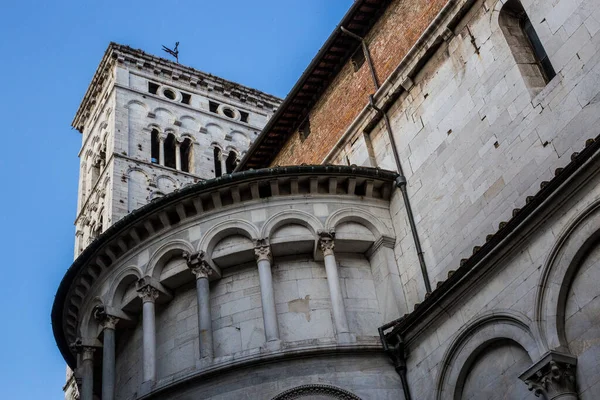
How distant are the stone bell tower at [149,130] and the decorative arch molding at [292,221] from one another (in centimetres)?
2176

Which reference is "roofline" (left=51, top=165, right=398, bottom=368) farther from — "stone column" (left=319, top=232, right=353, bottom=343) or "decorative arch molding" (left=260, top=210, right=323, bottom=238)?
"stone column" (left=319, top=232, right=353, bottom=343)

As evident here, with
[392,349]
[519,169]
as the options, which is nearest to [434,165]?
[519,169]

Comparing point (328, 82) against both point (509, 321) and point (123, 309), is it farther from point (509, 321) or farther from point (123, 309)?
point (509, 321)

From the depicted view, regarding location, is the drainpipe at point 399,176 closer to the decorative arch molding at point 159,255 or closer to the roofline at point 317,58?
the roofline at point 317,58

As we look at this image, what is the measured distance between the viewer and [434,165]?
16328 millimetres

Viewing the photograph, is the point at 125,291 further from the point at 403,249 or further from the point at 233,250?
the point at 403,249

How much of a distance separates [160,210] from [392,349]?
18.4 ft

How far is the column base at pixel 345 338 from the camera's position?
49.7 ft

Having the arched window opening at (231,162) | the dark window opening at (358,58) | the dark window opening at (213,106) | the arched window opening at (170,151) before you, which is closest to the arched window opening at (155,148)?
the arched window opening at (170,151)

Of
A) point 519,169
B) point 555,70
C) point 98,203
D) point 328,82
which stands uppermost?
point 98,203

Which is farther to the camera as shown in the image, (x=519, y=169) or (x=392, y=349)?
(x=392, y=349)

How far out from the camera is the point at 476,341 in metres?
13.4

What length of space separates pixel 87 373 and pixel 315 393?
557cm

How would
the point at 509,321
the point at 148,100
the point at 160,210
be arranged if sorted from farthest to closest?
the point at 148,100 → the point at 160,210 → the point at 509,321
